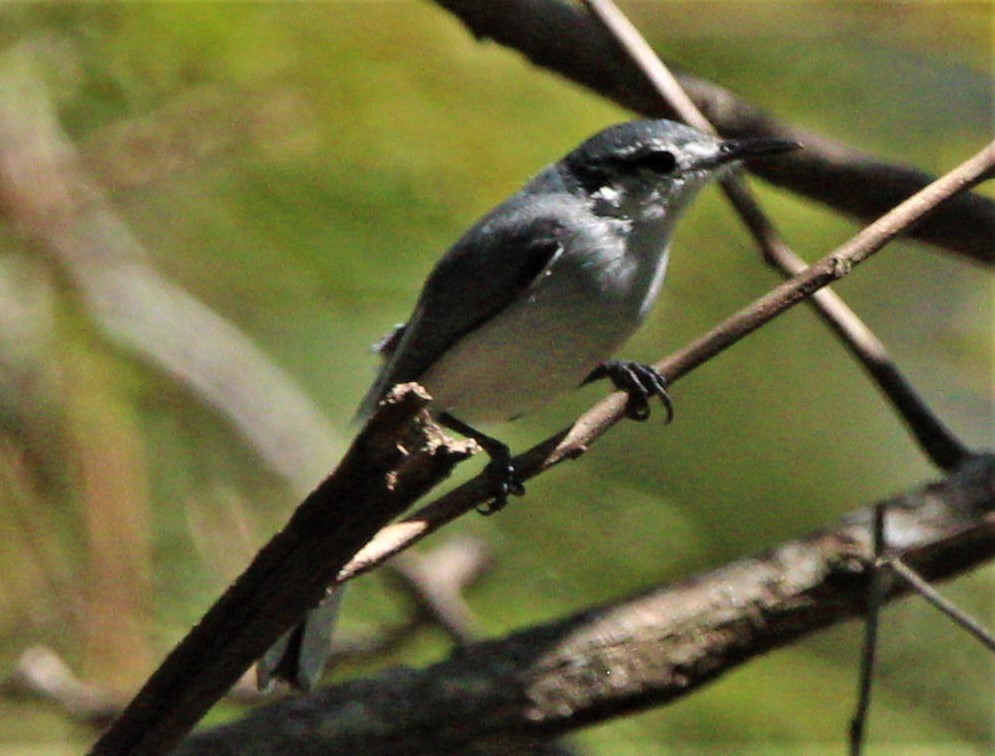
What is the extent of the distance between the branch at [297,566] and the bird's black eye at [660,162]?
1.10 metres

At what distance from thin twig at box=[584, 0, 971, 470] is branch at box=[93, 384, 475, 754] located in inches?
41.9

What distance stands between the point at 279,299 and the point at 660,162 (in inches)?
42.4

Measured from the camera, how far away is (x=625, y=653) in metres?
2.51

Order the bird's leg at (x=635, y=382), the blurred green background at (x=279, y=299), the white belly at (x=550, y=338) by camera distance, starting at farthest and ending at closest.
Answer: the blurred green background at (x=279, y=299)
the white belly at (x=550, y=338)
the bird's leg at (x=635, y=382)

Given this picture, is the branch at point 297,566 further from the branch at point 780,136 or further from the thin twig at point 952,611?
the branch at point 780,136

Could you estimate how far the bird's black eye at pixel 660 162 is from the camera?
8.48 feet

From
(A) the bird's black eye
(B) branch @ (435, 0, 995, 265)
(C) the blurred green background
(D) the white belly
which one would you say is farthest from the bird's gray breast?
(C) the blurred green background

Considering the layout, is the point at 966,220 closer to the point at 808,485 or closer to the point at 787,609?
the point at 787,609

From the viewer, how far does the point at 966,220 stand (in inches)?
103

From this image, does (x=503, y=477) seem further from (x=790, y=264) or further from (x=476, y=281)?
(x=790, y=264)

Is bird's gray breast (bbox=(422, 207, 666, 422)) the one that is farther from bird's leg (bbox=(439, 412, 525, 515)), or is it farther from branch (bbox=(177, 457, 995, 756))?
branch (bbox=(177, 457, 995, 756))

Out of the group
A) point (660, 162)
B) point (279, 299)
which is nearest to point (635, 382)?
point (660, 162)

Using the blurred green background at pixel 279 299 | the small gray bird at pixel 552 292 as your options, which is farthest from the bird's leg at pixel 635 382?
the blurred green background at pixel 279 299

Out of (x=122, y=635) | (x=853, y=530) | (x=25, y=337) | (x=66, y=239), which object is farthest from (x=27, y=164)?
(x=853, y=530)
